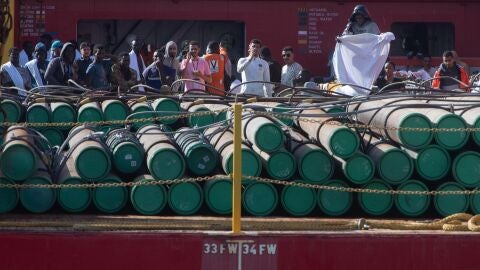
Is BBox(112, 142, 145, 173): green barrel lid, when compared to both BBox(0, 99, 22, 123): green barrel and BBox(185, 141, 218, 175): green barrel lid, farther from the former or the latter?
BBox(0, 99, 22, 123): green barrel

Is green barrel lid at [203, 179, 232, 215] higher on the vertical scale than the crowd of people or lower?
lower

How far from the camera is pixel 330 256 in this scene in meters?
6.66

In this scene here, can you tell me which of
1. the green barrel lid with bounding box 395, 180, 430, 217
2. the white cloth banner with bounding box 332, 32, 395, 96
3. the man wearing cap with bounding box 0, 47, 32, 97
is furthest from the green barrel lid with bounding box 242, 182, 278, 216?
the man wearing cap with bounding box 0, 47, 32, 97

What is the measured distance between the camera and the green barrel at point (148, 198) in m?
7.16

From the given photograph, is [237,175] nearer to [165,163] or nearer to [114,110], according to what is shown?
[165,163]

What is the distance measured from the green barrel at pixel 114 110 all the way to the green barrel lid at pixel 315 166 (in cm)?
269

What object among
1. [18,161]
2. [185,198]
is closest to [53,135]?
[18,161]

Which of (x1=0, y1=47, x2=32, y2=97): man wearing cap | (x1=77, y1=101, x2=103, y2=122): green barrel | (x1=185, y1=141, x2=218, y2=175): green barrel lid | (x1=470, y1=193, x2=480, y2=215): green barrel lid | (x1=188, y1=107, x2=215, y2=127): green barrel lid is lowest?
(x1=470, y1=193, x2=480, y2=215): green barrel lid

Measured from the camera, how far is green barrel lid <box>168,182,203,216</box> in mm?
7199

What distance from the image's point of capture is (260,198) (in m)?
7.27

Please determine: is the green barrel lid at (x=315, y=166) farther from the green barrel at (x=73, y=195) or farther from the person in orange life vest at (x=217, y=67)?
the person in orange life vest at (x=217, y=67)

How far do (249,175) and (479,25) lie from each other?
53.4ft

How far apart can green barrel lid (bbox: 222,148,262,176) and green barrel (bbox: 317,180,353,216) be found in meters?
0.50

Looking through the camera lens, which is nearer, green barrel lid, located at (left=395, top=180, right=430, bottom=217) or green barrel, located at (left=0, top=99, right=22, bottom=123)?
green barrel lid, located at (left=395, top=180, right=430, bottom=217)
